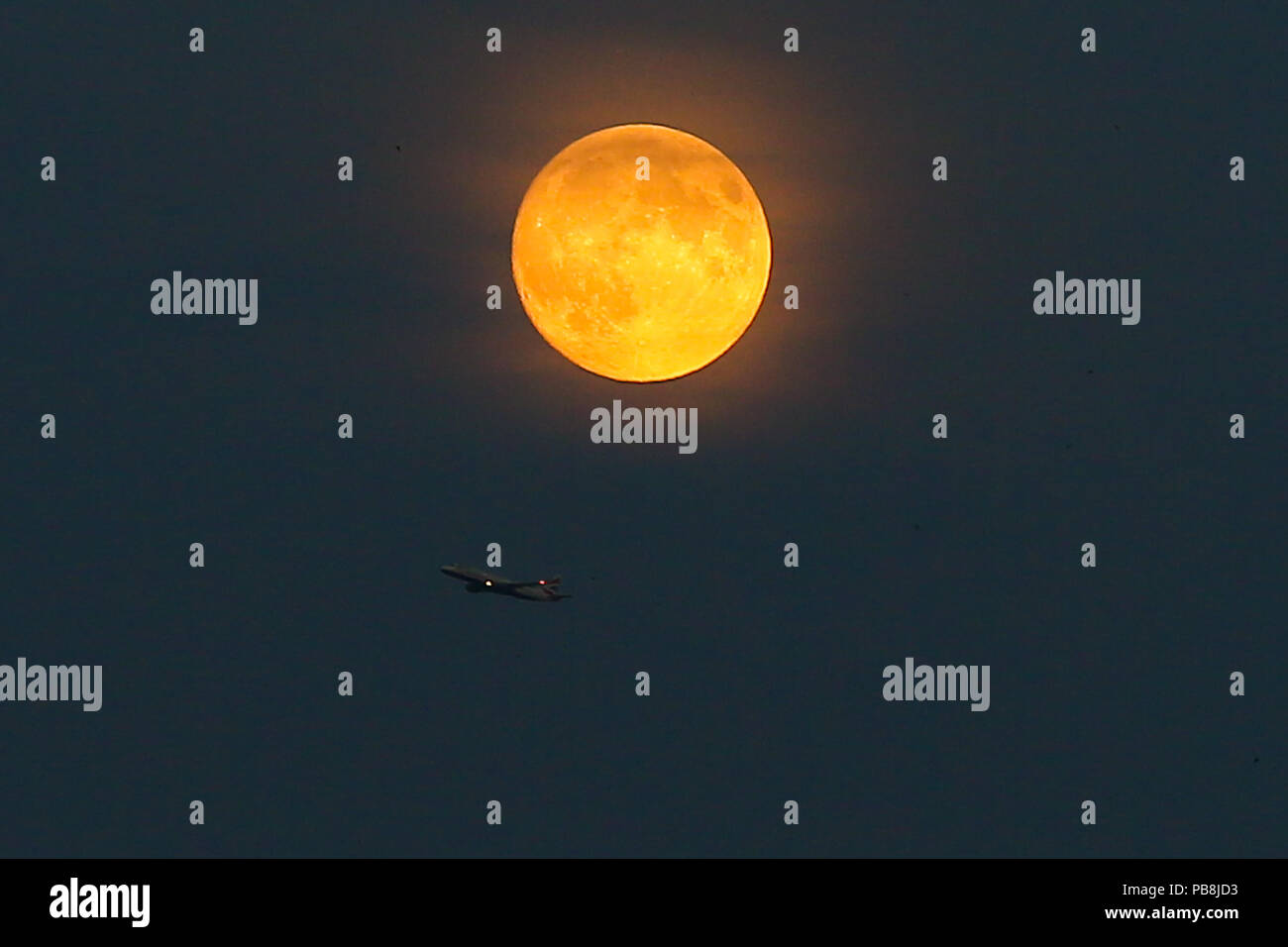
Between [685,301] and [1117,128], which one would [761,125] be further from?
[1117,128]

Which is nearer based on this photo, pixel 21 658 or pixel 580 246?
pixel 580 246

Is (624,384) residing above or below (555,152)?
below

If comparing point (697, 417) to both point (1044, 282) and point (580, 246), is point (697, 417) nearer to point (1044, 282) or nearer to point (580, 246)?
point (580, 246)

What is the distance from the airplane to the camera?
1422 centimetres

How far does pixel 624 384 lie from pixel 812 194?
2.19m

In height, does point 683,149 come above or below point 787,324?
above

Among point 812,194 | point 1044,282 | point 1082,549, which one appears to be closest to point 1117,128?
point 1044,282

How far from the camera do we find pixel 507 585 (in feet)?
46.7

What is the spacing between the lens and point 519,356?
47.1 feet

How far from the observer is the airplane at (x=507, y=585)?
14219mm

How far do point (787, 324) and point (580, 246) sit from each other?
2067 millimetres

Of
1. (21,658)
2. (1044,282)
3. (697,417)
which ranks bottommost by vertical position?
(21,658)

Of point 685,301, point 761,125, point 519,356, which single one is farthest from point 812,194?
point 519,356

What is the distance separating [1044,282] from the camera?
14297 millimetres
